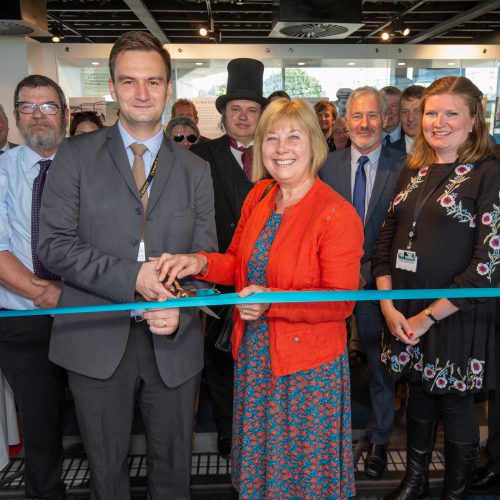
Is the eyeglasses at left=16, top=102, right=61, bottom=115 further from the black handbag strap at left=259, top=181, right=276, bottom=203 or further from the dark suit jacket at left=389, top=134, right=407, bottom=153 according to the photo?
the dark suit jacket at left=389, top=134, right=407, bottom=153

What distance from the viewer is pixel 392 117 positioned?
4555 millimetres

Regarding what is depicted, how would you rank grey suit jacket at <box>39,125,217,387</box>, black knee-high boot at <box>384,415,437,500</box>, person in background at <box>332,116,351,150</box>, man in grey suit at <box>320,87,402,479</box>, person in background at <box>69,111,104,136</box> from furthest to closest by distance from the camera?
person in background at <box>332,116,351,150</box> → person in background at <box>69,111,104,136</box> → man in grey suit at <box>320,87,402,479</box> → black knee-high boot at <box>384,415,437,500</box> → grey suit jacket at <box>39,125,217,387</box>

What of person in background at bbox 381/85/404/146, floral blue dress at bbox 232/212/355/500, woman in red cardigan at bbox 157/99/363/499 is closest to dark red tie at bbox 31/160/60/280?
woman in red cardigan at bbox 157/99/363/499

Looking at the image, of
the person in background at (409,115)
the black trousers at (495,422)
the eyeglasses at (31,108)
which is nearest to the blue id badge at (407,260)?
the black trousers at (495,422)

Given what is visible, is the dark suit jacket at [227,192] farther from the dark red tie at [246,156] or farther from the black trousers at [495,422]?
the black trousers at [495,422]

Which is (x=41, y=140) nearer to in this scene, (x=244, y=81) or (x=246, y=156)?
(x=246, y=156)

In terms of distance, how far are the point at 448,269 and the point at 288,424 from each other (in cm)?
95

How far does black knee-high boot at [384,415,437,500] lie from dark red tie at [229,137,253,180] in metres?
1.62

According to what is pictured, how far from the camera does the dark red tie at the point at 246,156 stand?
3.03 m

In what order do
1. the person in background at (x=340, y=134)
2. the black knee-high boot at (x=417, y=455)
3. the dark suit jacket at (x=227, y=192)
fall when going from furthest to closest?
the person in background at (x=340, y=134) → the dark suit jacket at (x=227, y=192) → the black knee-high boot at (x=417, y=455)

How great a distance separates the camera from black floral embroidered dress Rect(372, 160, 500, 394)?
2082 mm

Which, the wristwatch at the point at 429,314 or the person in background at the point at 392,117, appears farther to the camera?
the person in background at the point at 392,117

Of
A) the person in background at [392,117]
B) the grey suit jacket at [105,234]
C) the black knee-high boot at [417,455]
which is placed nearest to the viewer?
the grey suit jacket at [105,234]

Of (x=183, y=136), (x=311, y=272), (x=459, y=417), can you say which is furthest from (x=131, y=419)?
(x=183, y=136)
